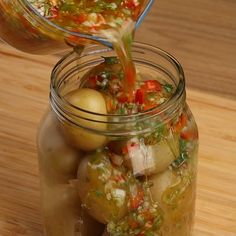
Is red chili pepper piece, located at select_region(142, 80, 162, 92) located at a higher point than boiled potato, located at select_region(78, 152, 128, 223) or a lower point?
higher

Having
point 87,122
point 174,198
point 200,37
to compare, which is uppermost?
point 87,122

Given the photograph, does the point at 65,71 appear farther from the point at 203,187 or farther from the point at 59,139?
the point at 203,187

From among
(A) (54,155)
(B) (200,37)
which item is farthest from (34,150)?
(B) (200,37)

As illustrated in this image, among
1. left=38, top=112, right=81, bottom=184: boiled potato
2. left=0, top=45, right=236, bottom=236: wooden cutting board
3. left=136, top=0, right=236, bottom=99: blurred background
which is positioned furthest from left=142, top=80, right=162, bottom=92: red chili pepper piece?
left=136, top=0, right=236, bottom=99: blurred background

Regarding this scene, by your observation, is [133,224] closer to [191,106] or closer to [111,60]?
[111,60]

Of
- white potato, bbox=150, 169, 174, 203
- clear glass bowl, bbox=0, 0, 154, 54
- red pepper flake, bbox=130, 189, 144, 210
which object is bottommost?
red pepper flake, bbox=130, 189, 144, 210

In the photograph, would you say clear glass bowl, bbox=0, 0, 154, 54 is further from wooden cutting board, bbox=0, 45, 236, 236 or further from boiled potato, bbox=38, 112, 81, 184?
wooden cutting board, bbox=0, 45, 236, 236
